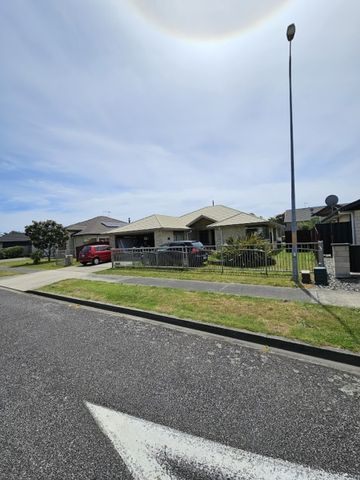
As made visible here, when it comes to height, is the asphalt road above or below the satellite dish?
below

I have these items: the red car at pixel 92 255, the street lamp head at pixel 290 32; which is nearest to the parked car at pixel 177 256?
the red car at pixel 92 255

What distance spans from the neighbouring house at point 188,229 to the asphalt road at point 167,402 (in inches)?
719

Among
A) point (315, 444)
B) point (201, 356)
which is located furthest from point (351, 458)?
Result: point (201, 356)

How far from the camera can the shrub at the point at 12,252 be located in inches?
1571

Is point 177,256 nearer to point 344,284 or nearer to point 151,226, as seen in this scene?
point 344,284

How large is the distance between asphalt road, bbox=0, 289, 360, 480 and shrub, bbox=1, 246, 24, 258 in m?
41.8

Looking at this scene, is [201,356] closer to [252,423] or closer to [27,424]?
[252,423]

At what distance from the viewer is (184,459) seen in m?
2.26

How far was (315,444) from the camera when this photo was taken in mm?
2393

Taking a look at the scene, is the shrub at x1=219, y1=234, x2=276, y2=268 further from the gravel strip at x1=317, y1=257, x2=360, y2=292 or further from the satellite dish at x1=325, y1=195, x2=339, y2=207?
the satellite dish at x1=325, y1=195, x2=339, y2=207

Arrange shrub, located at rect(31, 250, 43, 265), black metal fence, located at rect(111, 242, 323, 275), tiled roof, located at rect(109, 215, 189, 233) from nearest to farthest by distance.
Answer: black metal fence, located at rect(111, 242, 323, 275) → tiled roof, located at rect(109, 215, 189, 233) → shrub, located at rect(31, 250, 43, 265)

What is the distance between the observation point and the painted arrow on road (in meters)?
2.10

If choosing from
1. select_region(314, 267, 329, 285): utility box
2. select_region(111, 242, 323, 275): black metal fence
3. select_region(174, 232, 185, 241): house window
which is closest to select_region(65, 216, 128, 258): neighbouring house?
select_region(174, 232, 185, 241): house window

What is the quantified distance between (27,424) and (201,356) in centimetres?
249
